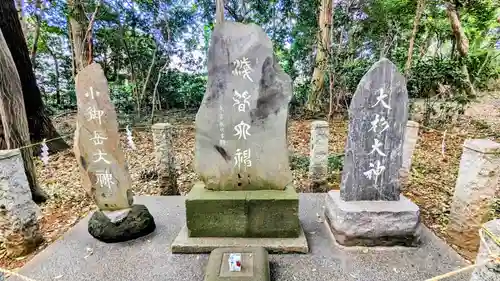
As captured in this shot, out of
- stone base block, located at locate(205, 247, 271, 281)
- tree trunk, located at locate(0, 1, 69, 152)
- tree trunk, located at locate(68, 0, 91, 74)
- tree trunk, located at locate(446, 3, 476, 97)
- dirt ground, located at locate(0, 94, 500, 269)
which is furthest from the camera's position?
tree trunk, located at locate(446, 3, 476, 97)

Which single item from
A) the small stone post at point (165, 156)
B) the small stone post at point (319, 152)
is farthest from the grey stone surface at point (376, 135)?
the small stone post at point (165, 156)

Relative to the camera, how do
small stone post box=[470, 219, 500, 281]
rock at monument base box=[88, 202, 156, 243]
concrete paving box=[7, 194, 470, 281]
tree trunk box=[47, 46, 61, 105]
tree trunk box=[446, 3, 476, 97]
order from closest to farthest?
small stone post box=[470, 219, 500, 281] → concrete paving box=[7, 194, 470, 281] → rock at monument base box=[88, 202, 156, 243] → tree trunk box=[446, 3, 476, 97] → tree trunk box=[47, 46, 61, 105]

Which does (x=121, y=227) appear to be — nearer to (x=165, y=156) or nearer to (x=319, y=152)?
(x=165, y=156)

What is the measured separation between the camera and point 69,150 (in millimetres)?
6418

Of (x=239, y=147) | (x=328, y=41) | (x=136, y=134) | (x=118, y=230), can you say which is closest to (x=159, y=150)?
(x=118, y=230)

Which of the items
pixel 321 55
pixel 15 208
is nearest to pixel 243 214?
pixel 15 208

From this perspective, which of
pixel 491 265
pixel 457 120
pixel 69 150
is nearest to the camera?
pixel 491 265

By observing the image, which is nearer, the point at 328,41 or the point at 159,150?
the point at 159,150

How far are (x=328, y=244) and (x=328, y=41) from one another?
5990 millimetres

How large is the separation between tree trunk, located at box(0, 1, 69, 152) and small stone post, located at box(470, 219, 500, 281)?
702 cm

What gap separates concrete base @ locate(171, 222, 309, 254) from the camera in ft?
8.67

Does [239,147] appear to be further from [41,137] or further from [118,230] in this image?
[41,137]

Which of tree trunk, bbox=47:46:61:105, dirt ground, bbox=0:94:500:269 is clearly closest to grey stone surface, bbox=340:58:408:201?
dirt ground, bbox=0:94:500:269

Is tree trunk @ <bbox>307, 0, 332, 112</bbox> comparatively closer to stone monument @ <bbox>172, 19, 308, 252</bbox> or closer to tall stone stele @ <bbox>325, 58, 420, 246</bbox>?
tall stone stele @ <bbox>325, 58, 420, 246</bbox>
